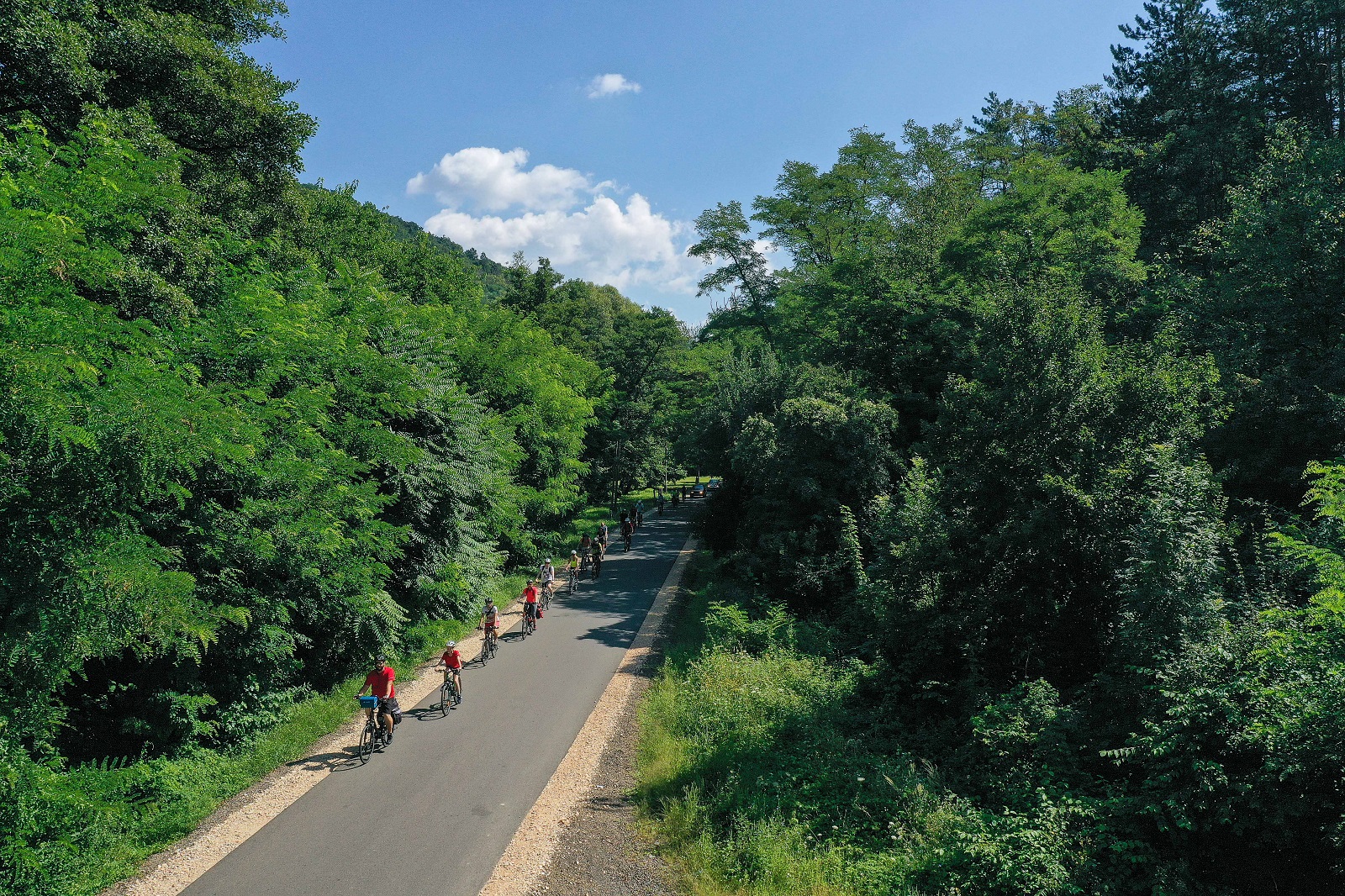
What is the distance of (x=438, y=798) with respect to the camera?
428 inches

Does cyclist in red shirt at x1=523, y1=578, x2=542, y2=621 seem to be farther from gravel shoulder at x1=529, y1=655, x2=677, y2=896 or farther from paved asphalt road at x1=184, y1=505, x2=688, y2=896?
gravel shoulder at x1=529, y1=655, x2=677, y2=896

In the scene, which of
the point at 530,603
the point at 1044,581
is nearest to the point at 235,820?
the point at 530,603

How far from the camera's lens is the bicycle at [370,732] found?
12281mm

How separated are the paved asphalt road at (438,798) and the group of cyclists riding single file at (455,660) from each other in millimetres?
335

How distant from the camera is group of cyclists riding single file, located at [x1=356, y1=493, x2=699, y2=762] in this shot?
12570mm

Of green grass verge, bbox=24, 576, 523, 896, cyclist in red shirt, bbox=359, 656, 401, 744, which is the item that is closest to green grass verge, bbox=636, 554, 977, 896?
cyclist in red shirt, bbox=359, 656, 401, 744

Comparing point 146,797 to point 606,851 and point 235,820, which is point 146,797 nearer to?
point 235,820

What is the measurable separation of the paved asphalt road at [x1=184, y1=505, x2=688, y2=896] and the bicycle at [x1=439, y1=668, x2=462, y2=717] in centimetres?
22

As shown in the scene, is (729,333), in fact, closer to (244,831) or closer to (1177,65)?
(1177,65)

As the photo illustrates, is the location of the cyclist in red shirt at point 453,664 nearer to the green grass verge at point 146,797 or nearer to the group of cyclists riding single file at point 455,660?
the group of cyclists riding single file at point 455,660

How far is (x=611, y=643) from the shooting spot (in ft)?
65.1

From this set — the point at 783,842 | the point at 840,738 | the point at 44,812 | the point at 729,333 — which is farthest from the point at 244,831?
the point at 729,333

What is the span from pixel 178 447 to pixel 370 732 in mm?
6259

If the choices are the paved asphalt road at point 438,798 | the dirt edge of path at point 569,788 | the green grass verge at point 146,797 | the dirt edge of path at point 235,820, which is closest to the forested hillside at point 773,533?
the green grass verge at point 146,797
